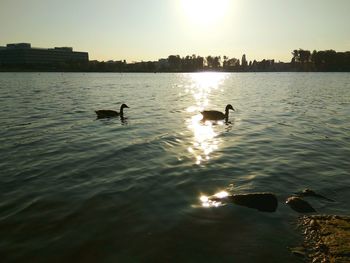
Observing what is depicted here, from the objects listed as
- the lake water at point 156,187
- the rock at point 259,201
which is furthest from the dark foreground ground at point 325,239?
the rock at point 259,201

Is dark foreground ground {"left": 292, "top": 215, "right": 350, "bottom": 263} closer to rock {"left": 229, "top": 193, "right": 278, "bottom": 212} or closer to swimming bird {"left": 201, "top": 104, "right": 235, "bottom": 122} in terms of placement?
rock {"left": 229, "top": 193, "right": 278, "bottom": 212}

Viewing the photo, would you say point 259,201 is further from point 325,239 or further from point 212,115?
point 212,115

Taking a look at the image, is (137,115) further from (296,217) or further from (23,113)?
(296,217)

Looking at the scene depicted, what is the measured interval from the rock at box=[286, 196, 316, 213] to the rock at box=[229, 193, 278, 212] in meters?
0.42

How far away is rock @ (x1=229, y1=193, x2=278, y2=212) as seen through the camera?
8698 mm

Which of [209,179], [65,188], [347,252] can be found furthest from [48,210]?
[347,252]

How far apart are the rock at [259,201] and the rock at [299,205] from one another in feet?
1.37

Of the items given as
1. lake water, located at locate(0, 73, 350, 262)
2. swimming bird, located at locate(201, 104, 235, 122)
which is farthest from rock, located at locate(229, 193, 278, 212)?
swimming bird, located at locate(201, 104, 235, 122)

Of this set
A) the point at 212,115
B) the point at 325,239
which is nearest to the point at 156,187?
the point at 325,239

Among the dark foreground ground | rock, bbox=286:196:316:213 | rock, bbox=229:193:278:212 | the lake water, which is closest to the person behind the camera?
the dark foreground ground

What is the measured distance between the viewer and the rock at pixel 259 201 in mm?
8698

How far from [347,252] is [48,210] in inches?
277

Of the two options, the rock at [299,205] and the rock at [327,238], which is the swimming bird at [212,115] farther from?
the rock at [327,238]

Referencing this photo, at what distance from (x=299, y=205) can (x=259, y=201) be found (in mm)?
1037
